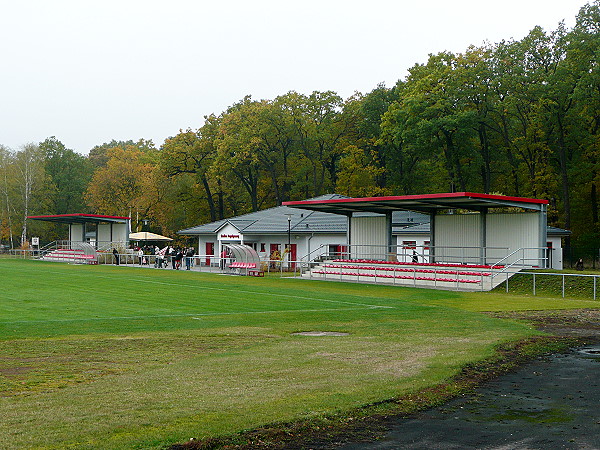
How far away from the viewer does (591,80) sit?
53.6 meters

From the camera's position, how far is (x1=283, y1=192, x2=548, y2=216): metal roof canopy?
35.7 m

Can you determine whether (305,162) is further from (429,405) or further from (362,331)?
(429,405)

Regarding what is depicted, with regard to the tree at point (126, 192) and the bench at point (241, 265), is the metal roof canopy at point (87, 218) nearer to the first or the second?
the tree at point (126, 192)

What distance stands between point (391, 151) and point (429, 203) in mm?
33379

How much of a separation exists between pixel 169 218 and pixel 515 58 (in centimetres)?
4647

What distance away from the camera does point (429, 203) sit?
39.2 m

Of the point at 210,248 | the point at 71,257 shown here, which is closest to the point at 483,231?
the point at 210,248

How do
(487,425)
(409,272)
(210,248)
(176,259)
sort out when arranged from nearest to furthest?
1. (487,425)
2. (409,272)
3. (176,259)
4. (210,248)

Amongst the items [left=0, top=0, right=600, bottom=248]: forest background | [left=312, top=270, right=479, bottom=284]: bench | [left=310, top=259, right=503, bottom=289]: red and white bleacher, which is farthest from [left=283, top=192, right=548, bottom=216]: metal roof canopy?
[left=0, top=0, right=600, bottom=248]: forest background

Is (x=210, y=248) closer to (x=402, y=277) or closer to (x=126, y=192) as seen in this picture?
(x=126, y=192)

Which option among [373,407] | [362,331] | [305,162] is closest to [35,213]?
[305,162]

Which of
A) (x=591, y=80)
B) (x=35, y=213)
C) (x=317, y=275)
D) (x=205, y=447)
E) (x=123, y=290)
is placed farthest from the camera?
(x=35, y=213)

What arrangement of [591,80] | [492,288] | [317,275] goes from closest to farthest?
[492,288]
[317,275]
[591,80]

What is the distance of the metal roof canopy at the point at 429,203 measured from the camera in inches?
1406
